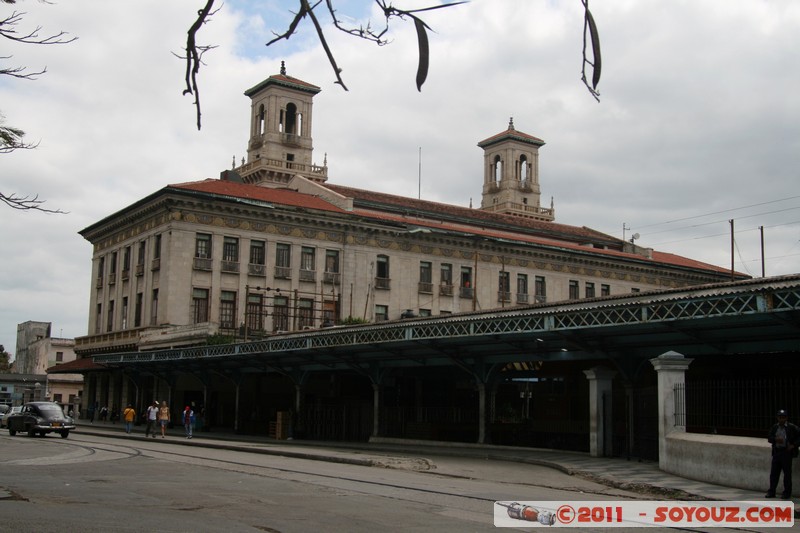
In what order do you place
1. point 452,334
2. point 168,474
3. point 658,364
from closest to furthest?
point 168,474 → point 658,364 → point 452,334

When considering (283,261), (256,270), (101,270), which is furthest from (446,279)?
(101,270)

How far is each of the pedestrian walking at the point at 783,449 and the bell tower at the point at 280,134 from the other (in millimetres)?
65879

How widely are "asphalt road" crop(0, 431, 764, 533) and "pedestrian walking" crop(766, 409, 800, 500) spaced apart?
242 centimetres

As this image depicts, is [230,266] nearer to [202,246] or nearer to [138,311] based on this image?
[202,246]

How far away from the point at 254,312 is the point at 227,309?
1813mm

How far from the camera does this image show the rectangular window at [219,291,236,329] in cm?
5809

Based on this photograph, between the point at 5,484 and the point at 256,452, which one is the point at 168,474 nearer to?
the point at 5,484

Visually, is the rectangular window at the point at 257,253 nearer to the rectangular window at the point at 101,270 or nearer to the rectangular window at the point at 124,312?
the rectangular window at the point at 124,312

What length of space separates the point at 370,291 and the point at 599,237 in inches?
1206

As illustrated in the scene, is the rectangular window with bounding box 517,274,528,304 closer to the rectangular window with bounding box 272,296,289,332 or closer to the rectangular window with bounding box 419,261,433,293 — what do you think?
the rectangular window with bounding box 419,261,433,293

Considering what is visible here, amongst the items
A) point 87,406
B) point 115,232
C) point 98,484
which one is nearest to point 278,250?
point 115,232

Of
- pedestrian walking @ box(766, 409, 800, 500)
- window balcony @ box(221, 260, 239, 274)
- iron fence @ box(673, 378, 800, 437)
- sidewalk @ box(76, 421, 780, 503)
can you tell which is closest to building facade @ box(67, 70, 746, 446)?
window balcony @ box(221, 260, 239, 274)

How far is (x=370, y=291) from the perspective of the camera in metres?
62.7

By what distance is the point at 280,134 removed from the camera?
3209 inches
